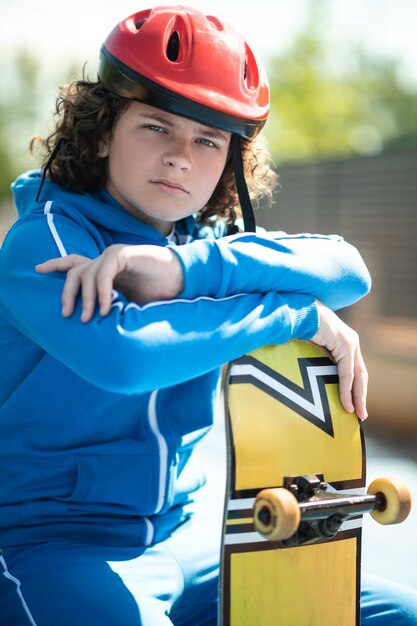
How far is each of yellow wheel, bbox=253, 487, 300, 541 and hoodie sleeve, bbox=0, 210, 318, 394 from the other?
31 cm

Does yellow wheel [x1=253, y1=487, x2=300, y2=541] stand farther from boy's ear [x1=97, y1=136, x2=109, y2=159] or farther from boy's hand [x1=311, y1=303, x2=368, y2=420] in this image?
boy's ear [x1=97, y1=136, x2=109, y2=159]

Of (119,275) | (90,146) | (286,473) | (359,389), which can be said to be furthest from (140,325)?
(90,146)

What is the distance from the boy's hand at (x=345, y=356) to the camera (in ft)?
6.59

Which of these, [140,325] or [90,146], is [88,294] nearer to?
[140,325]

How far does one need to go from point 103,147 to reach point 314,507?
4.17ft

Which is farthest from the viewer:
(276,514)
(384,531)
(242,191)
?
(384,531)

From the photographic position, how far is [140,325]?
1670mm

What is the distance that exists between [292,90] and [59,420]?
1456 inches

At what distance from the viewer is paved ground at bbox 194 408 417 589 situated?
3354mm

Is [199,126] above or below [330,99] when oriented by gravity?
above

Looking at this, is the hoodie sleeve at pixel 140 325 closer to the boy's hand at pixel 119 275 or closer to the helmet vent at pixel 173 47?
the boy's hand at pixel 119 275

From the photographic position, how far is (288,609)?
6.30 ft

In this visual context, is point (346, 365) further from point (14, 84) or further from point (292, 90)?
point (14, 84)

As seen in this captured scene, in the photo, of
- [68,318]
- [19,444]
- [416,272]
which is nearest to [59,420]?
[19,444]
